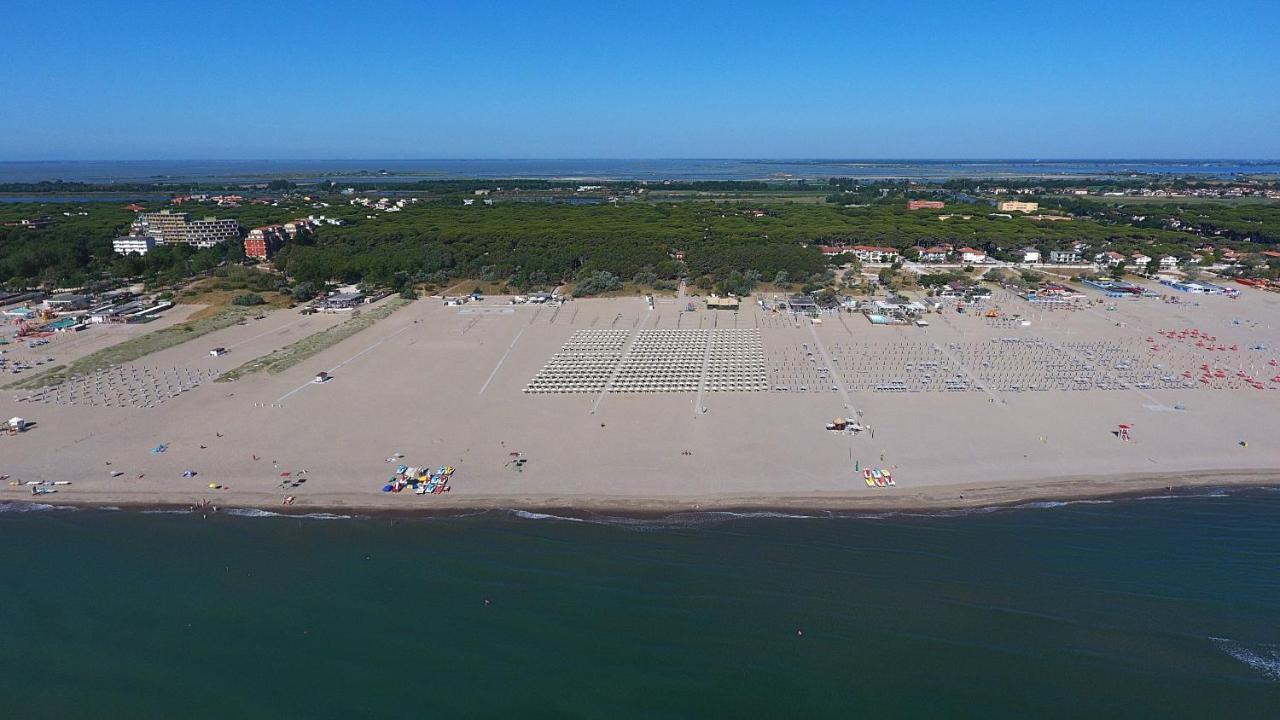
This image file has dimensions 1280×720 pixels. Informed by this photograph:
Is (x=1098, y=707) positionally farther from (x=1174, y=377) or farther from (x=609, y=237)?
(x=609, y=237)

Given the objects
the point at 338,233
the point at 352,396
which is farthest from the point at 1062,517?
the point at 338,233

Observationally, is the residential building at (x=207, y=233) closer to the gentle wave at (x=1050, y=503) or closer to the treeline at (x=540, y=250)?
the treeline at (x=540, y=250)

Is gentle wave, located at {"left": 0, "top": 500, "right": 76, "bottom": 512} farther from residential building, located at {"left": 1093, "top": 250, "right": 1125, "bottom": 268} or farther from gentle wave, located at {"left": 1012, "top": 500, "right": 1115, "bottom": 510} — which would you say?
residential building, located at {"left": 1093, "top": 250, "right": 1125, "bottom": 268}

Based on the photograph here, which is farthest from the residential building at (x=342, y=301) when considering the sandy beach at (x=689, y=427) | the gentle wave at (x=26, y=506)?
the gentle wave at (x=26, y=506)

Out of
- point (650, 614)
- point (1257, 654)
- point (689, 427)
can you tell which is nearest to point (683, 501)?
point (650, 614)

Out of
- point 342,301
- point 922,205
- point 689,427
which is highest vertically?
point 922,205

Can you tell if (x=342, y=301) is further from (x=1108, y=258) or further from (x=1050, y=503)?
(x=1108, y=258)

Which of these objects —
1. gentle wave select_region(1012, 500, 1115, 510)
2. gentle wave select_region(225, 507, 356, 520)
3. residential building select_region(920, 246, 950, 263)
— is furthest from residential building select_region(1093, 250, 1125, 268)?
gentle wave select_region(225, 507, 356, 520)
